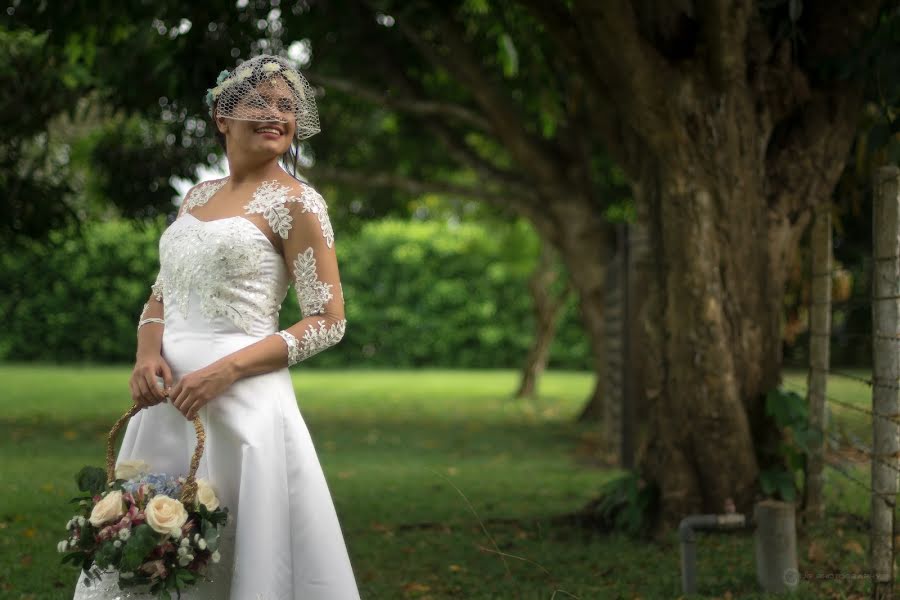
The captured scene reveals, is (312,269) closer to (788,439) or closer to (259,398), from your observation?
(259,398)

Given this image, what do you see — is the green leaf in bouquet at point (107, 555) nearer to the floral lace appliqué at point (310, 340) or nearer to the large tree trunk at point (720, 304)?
the floral lace appliqué at point (310, 340)

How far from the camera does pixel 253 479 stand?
3127 mm

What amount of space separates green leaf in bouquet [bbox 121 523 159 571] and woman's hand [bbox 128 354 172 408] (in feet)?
1.26

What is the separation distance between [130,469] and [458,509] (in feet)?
14.9

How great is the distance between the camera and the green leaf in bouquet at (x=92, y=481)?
3139mm

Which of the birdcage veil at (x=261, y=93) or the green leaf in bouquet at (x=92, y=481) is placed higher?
the birdcage veil at (x=261, y=93)

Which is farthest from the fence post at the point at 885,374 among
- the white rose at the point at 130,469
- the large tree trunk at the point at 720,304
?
the white rose at the point at 130,469

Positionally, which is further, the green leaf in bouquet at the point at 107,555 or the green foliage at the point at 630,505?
the green foliage at the point at 630,505

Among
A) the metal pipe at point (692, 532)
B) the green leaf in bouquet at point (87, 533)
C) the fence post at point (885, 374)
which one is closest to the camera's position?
the green leaf in bouquet at point (87, 533)

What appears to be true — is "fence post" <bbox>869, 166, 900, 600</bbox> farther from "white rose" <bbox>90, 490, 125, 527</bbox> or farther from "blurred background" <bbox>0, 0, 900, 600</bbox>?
"white rose" <bbox>90, 490, 125, 527</bbox>

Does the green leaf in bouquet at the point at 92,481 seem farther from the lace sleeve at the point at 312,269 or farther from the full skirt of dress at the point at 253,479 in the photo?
the lace sleeve at the point at 312,269

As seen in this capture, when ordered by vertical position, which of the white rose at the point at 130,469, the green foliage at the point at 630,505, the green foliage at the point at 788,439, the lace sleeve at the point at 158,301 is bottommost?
the green foliage at the point at 630,505

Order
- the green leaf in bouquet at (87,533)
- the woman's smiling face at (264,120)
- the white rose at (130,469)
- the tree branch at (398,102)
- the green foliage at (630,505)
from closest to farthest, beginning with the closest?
the green leaf in bouquet at (87,533) < the white rose at (130,469) < the woman's smiling face at (264,120) < the green foliage at (630,505) < the tree branch at (398,102)

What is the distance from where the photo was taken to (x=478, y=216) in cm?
1866
